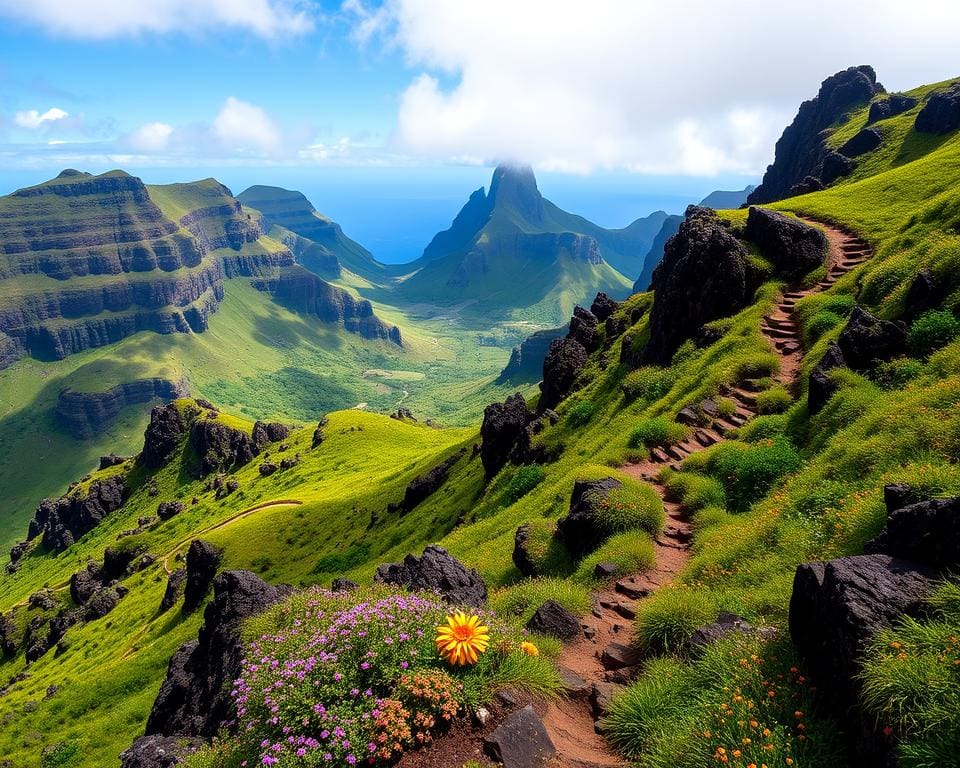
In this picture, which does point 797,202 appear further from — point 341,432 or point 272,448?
point 272,448

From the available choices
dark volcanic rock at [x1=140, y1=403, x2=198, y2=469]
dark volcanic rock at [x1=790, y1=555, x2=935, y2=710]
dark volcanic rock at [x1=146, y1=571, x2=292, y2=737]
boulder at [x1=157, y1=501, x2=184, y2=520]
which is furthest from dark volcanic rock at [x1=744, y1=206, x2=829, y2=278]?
dark volcanic rock at [x1=140, y1=403, x2=198, y2=469]

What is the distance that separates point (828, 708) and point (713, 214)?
1852 inches

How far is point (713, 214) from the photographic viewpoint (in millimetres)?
47562

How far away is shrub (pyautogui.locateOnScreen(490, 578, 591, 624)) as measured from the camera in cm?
1450

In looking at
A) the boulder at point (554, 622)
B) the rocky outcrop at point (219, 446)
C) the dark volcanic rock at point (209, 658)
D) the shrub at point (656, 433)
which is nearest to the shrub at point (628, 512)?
the boulder at point (554, 622)

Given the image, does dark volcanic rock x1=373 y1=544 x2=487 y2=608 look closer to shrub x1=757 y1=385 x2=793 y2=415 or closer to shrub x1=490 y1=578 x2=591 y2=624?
shrub x1=490 y1=578 x2=591 y2=624

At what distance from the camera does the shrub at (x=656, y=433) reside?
24.6 meters

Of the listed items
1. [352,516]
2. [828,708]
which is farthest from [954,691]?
[352,516]

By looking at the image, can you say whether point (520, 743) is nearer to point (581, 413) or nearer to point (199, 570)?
point (581, 413)

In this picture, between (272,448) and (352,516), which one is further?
(272,448)

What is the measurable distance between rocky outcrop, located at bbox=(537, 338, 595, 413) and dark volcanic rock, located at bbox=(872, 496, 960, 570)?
127ft

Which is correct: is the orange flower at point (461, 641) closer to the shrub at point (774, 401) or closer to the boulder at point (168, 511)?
the shrub at point (774, 401)

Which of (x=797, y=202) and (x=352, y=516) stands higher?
(x=797, y=202)

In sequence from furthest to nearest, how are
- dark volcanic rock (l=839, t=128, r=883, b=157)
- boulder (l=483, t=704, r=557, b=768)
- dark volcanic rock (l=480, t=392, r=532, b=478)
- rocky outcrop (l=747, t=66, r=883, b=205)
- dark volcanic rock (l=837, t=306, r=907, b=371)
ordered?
rocky outcrop (l=747, t=66, r=883, b=205) < dark volcanic rock (l=839, t=128, r=883, b=157) < dark volcanic rock (l=480, t=392, r=532, b=478) < dark volcanic rock (l=837, t=306, r=907, b=371) < boulder (l=483, t=704, r=557, b=768)
